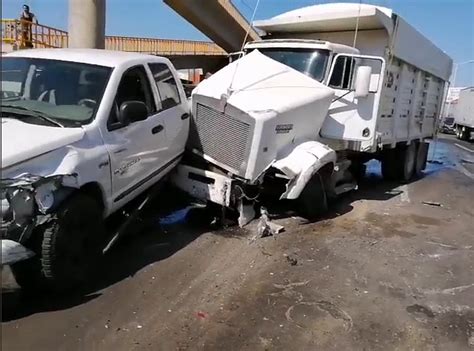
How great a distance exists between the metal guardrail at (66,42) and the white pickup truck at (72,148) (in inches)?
604

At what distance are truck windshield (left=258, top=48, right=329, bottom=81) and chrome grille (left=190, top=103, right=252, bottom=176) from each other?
2383mm

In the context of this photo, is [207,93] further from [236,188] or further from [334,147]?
[334,147]

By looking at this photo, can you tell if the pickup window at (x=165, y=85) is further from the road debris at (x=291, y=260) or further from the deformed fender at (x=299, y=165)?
the road debris at (x=291, y=260)

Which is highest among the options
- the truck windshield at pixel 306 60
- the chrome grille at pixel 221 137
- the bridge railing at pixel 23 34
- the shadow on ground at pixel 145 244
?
the bridge railing at pixel 23 34

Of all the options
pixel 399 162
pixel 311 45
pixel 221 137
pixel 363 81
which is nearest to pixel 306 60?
pixel 311 45

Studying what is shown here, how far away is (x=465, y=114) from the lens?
3119 cm

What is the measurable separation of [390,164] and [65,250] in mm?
9292

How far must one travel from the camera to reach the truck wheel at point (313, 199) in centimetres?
696

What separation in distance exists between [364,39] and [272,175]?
3.85m

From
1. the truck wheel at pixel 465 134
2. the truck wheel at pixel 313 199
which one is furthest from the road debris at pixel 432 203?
the truck wheel at pixel 465 134

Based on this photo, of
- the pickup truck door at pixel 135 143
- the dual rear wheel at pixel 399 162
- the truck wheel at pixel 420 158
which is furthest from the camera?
the truck wheel at pixel 420 158

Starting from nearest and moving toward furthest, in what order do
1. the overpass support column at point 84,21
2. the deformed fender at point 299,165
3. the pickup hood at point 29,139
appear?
the pickup hood at point 29,139 → the deformed fender at point 299,165 → the overpass support column at point 84,21

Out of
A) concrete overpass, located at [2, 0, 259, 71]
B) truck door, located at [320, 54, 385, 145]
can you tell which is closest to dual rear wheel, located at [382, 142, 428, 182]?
truck door, located at [320, 54, 385, 145]

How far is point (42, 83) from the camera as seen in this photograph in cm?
497
